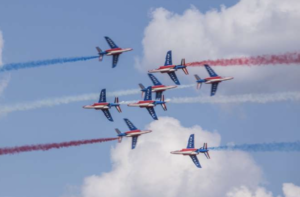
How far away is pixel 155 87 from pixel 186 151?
44.4ft

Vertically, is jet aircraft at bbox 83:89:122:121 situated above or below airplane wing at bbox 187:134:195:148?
above

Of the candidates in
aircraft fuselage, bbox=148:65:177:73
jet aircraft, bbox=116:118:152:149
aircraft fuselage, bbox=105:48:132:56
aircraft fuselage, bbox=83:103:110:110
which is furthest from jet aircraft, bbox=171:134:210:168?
aircraft fuselage, bbox=105:48:132:56

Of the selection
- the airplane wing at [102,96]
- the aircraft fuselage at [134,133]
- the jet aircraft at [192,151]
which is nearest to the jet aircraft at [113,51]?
the airplane wing at [102,96]

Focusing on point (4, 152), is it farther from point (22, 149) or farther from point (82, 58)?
point (82, 58)

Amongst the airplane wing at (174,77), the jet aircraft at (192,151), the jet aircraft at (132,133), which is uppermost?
the airplane wing at (174,77)

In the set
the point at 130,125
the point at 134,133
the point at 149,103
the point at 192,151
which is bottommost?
the point at 192,151

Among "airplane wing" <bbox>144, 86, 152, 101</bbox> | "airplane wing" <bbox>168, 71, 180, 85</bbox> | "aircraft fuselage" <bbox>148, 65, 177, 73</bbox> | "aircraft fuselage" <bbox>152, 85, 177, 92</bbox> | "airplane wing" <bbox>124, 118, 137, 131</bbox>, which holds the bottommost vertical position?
"airplane wing" <bbox>124, 118, 137, 131</bbox>

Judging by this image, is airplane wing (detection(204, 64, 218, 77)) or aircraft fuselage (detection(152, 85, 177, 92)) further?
aircraft fuselage (detection(152, 85, 177, 92))

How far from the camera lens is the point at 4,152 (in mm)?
101750

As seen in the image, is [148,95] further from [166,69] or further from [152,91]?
[166,69]

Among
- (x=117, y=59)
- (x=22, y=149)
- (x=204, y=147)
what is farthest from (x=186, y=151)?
(x=22, y=149)

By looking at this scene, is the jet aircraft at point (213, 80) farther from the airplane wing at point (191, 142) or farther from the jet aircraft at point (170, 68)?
the airplane wing at point (191, 142)

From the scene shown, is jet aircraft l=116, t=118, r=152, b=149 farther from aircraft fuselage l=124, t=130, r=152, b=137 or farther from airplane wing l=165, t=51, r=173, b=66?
airplane wing l=165, t=51, r=173, b=66

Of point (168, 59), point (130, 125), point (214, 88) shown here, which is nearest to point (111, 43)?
point (168, 59)
